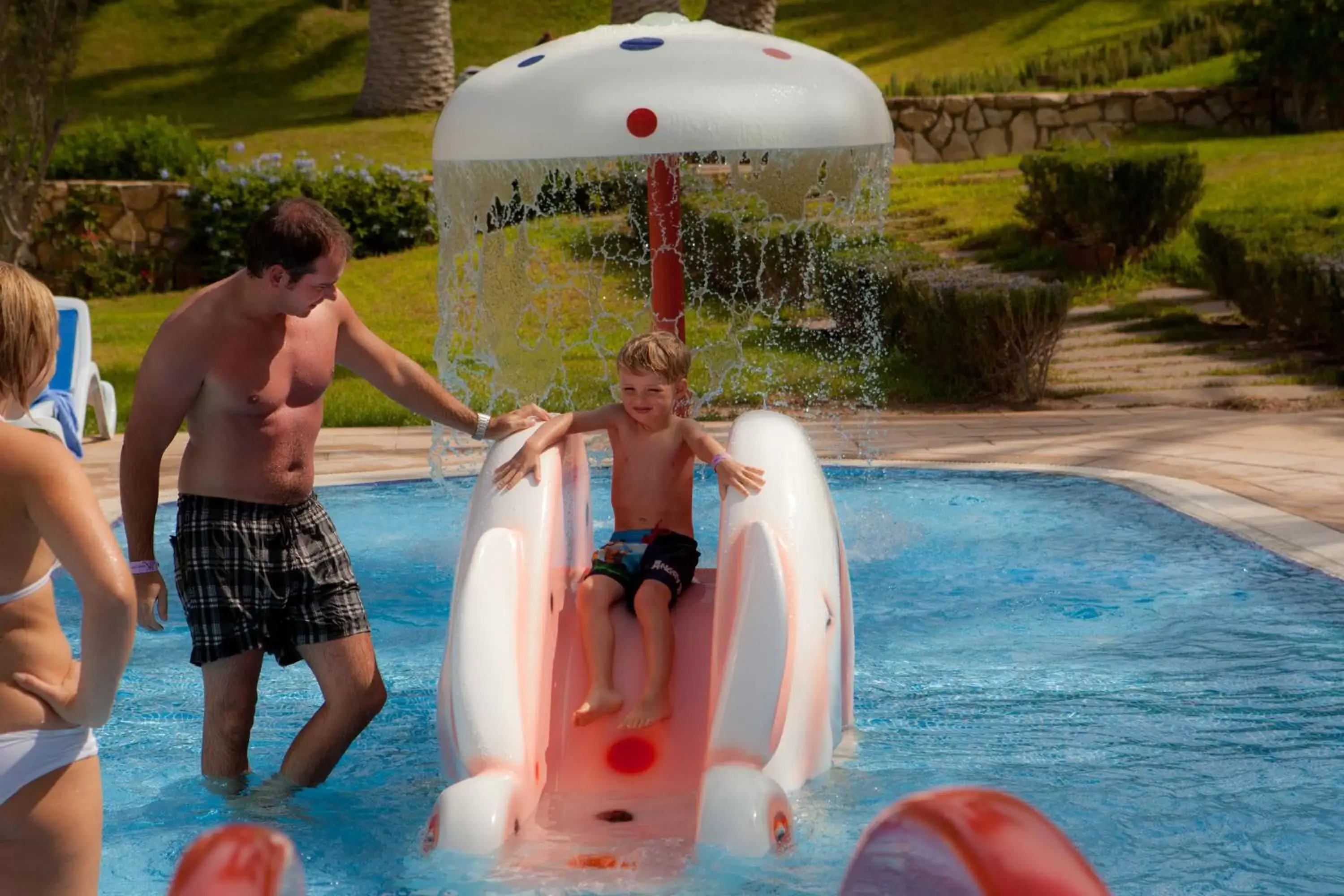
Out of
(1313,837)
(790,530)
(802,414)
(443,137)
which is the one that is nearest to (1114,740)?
(1313,837)

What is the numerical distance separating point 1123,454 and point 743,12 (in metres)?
12.6

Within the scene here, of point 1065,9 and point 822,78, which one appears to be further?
Answer: point 1065,9

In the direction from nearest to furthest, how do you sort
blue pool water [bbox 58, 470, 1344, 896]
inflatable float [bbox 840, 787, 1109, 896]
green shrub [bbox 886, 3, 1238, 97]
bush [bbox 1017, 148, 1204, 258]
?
1. inflatable float [bbox 840, 787, 1109, 896]
2. blue pool water [bbox 58, 470, 1344, 896]
3. bush [bbox 1017, 148, 1204, 258]
4. green shrub [bbox 886, 3, 1238, 97]

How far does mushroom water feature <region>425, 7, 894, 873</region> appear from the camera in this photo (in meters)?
4.01

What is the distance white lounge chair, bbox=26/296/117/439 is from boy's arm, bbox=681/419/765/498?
18.7ft

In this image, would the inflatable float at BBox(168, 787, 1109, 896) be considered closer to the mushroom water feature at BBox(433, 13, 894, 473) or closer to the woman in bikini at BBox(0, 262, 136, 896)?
the woman in bikini at BBox(0, 262, 136, 896)

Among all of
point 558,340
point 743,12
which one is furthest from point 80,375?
point 743,12

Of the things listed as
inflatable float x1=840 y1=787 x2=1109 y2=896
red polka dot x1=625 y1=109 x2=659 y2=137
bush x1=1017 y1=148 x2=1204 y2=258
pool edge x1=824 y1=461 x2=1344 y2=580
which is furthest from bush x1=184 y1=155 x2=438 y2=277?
inflatable float x1=840 y1=787 x2=1109 y2=896

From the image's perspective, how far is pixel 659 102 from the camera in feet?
18.6

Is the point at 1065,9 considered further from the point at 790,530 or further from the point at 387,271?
the point at 790,530

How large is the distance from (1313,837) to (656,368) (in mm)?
2316

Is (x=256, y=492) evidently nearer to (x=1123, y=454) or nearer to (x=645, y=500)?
(x=645, y=500)

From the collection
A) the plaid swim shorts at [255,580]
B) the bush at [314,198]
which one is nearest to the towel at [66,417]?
the plaid swim shorts at [255,580]

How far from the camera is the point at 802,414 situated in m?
10.9
